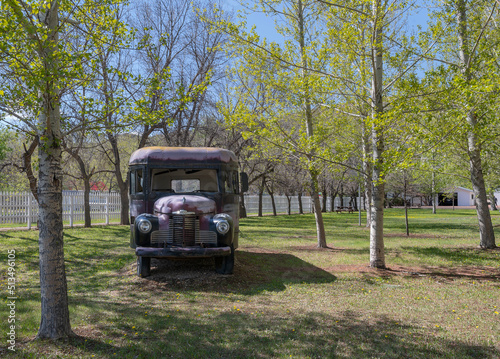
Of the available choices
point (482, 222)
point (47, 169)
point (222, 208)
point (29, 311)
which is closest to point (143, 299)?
point (29, 311)

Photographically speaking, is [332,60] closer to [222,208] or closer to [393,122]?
[393,122]

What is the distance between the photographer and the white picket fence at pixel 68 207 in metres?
18.8

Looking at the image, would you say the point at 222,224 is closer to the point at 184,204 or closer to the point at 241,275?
the point at 184,204

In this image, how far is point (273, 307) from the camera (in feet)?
20.7

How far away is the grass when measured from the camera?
443cm

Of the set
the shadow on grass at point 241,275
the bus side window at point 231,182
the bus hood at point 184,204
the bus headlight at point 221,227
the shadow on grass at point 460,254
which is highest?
the bus side window at point 231,182

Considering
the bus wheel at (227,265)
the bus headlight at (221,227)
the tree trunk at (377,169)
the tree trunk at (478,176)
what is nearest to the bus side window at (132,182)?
the bus headlight at (221,227)

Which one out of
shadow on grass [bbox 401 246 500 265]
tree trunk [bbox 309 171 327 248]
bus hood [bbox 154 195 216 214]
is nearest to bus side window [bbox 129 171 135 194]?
bus hood [bbox 154 195 216 214]

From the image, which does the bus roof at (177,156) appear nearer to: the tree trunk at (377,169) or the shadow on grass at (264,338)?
the shadow on grass at (264,338)

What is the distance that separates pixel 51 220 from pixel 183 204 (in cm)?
341

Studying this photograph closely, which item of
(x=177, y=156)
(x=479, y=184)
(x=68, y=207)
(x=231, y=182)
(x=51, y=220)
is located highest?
(x=177, y=156)

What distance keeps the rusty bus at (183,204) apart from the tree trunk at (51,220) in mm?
2947

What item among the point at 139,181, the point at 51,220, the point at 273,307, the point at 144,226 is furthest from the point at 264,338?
the point at 139,181

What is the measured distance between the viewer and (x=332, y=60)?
35.6ft
